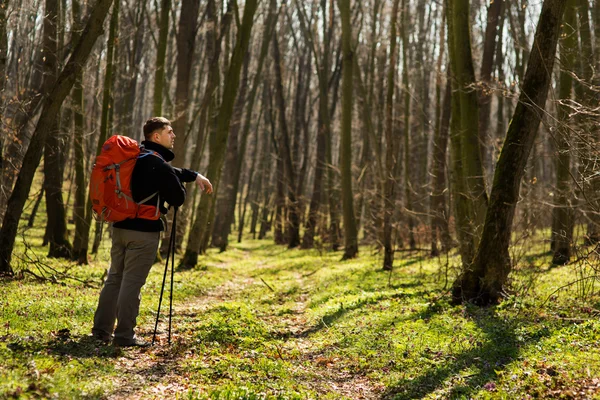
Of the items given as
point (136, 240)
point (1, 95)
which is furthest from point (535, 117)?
point (1, 95)

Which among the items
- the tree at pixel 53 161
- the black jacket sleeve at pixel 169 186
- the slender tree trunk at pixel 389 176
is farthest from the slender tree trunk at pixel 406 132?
the black jacket sleeve at pixel 169 186

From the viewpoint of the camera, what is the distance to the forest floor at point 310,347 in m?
5.02

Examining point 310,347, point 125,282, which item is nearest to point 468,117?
point 310,347

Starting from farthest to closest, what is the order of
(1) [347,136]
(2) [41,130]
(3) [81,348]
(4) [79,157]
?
(1) [347,136] < (4) [79,157] < (2) [41,130] < (3) [81,348]

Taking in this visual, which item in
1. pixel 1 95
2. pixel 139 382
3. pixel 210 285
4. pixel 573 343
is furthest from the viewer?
pixel 210 285

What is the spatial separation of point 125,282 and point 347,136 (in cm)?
1464

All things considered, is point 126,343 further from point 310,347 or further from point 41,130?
point 41,130

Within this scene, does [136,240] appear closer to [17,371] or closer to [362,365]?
[17,371]

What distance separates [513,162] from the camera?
8625 mm

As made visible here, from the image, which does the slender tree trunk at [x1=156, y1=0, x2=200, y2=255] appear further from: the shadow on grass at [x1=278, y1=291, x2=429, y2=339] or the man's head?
the man's head

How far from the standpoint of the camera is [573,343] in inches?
255

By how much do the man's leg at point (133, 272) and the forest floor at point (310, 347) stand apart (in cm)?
35

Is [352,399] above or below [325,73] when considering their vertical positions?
below

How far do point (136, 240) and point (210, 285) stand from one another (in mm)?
7268
